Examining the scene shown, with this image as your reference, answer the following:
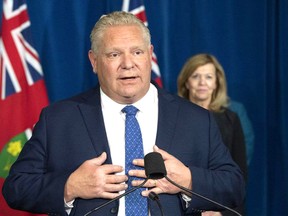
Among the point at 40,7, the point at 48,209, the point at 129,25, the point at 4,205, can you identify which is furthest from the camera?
the point at 40,7

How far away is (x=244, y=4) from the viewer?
5207 mm

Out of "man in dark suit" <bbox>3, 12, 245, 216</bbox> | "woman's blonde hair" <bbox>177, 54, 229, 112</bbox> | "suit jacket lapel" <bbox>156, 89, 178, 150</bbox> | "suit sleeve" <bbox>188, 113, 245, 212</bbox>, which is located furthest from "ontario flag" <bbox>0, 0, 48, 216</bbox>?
"suit sleeve" <bbox>188, 113, 245, 212</bbox>

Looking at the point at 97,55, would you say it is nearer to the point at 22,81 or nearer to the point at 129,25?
the point at 129,25

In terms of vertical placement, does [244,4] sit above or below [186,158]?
above

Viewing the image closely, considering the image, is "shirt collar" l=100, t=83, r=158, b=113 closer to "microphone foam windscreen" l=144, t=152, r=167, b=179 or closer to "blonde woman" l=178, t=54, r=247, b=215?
"microphone foam windscreen" l=144, t=152, r=167, b=179

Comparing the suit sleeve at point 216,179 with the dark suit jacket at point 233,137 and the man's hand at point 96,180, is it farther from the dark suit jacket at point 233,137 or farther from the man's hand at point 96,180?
the dark suit jacket at point 233,137

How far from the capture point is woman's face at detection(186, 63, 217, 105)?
167 inches

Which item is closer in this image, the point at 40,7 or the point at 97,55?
the point at 97,55

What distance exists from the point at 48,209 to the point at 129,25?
0.74 m

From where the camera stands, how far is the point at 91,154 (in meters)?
2.37

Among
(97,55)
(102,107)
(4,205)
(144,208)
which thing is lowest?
(4,205)

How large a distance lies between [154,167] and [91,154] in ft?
1.67

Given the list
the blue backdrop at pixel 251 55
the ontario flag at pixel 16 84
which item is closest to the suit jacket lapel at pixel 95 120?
the ontario flag at pixel 16 84

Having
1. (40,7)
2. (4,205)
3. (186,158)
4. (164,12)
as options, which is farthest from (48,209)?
(164,12)
